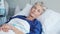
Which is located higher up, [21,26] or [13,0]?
[13,0]

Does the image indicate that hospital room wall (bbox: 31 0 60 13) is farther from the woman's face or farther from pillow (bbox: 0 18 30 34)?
pillow (bbox: 0 18 30 34)

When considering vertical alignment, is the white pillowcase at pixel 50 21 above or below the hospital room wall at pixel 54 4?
below

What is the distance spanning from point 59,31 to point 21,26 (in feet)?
1.65

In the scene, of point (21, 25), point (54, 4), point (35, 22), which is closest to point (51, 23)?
point (35, 22)

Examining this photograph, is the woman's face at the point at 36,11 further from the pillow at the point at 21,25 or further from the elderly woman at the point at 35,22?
the pillow at the point at 21,25

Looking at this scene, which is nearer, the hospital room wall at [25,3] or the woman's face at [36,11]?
the woman's face at [36,11]

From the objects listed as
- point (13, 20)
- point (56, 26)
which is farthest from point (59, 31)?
point (13, 20)

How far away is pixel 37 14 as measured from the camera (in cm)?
204

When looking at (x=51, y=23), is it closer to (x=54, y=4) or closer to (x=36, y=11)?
(x=36, y=11)

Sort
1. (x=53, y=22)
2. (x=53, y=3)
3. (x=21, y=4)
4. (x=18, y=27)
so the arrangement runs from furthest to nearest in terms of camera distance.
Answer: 1. (x=21, y=4)
2. (x=53, y=3)
3. (x=53, y=22)
4. (x=18, y=27)

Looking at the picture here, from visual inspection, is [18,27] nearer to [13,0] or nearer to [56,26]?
[56,26]

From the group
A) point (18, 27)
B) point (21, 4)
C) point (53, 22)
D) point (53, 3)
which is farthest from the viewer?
point (21, 4)

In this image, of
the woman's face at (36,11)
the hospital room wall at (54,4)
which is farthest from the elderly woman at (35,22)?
the hospital room wall at (54,4)

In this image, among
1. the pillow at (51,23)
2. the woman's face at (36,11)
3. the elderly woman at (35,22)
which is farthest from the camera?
the woman's face at (36,11)
